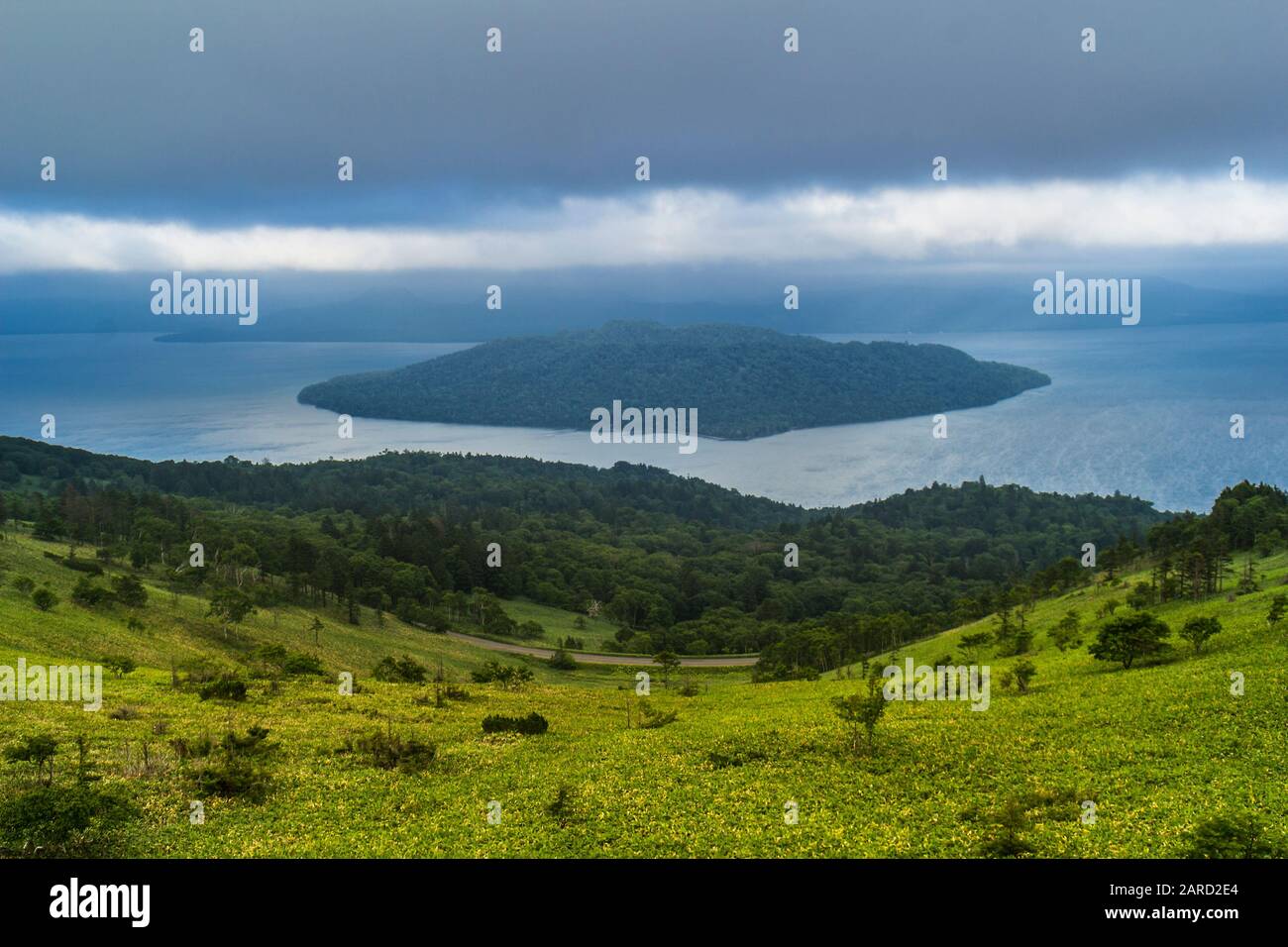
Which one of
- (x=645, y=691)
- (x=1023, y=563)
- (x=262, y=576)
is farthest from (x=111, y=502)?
(x=1023, y=563)

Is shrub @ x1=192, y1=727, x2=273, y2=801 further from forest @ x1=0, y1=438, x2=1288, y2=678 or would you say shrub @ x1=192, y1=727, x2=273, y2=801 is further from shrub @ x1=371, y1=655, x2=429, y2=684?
forest @ x1=0, y1=438, x2=1288, y2=678

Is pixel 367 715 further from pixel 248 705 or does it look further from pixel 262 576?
pixel 262 576

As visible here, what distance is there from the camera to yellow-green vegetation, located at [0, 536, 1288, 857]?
19500 mm

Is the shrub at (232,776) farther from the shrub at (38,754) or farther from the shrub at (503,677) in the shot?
the shrub at (503,677)

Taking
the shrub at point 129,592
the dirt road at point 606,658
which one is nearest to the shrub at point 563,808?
the shrub at point 129,592

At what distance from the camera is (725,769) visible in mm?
25375

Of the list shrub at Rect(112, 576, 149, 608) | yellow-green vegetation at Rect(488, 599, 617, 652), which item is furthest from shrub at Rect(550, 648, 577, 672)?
shrub at Rect(112, 576, 149, 608)

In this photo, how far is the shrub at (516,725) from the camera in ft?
105

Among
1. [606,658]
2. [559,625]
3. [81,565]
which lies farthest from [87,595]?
[559,625]

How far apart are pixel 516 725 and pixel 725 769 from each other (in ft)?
33.3

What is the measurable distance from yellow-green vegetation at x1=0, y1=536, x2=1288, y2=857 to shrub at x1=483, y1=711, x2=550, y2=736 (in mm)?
624

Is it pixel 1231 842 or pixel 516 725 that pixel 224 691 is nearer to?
pixel 516 725
